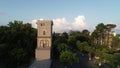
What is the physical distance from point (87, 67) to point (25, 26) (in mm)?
14712

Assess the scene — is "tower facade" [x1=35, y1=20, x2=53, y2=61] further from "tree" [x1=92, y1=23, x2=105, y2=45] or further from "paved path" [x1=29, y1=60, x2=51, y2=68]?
"tree" [x1=92, y1=23, x2=105, y2=45]

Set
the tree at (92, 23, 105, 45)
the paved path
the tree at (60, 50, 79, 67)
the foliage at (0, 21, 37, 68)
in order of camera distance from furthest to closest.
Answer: the tree at (92, 23, 105, 45) < the paved path < the foliage at (0, 21, 37, 68) < the tree at (60, 50, 79, 67)

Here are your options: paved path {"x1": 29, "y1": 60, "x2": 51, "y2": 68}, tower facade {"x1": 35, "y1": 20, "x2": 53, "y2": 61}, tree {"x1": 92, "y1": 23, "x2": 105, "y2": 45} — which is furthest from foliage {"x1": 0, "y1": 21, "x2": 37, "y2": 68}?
tree {"x1": 92, "y1": 23, "x2": 105, "y2": 45}

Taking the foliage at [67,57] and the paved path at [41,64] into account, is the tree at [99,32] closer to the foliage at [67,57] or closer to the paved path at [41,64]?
the paved path at [41,64]

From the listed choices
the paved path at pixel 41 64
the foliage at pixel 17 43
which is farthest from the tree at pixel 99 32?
the paved path at pixel 41 64

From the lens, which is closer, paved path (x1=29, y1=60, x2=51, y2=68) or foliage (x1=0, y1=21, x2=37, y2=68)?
foliage (x1=0, y1=21, x2=37, y2=68)

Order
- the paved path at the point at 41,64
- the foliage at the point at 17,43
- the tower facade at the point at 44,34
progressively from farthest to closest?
the tower facade at the point at 44,34
the paved path at the point at 41,64
the foliage at the point at 17,43

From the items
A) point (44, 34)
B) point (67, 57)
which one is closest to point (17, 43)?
point (44, 34)

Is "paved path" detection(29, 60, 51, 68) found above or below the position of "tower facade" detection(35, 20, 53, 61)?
below

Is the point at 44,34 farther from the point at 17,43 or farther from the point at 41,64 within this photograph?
the point at 41,64

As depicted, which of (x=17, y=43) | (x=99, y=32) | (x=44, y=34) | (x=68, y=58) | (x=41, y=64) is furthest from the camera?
(x=99, y=32)

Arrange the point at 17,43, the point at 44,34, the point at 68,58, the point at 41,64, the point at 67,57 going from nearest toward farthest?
the point at 68,58 < the point at 67,57 < the point at 41,64 < the point at 17,43 < the point at 44,34

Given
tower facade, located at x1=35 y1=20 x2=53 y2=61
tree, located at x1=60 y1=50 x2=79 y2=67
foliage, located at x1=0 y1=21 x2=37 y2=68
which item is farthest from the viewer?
tower facade, located at x1=35 y1=20 x2=53 y2=61

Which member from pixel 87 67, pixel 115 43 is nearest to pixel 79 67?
pixel 87 67
